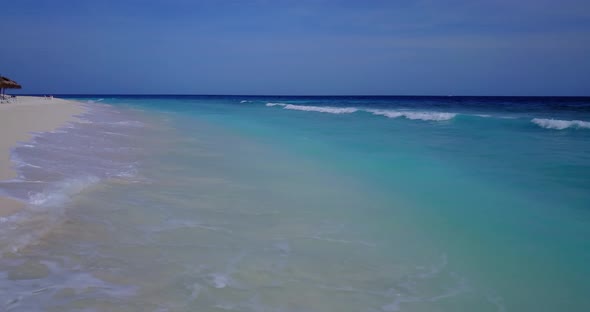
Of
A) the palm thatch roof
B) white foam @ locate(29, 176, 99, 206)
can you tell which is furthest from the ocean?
the palm thatch roof

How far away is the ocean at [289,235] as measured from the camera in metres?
2.96

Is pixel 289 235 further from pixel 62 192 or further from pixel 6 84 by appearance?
pixel 6 84

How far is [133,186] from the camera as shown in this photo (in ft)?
19.1

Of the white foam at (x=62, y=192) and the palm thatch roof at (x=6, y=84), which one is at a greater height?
the palm thatch roof at (x=6, y=84)

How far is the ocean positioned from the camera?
2.96 metres

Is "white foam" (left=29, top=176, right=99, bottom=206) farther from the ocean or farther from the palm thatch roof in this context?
the palm thatch roof

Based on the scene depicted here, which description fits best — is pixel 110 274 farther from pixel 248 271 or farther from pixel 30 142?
pixel 30 142

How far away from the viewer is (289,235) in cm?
415

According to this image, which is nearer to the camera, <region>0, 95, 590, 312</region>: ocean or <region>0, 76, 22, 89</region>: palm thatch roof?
<region>0, 95, 590, 312</region>: ocean

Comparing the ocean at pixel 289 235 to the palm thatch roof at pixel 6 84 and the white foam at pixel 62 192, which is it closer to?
the white foam at pixel 62 192

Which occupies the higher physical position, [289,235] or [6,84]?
[6,84]

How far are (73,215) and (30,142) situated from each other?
5.47m

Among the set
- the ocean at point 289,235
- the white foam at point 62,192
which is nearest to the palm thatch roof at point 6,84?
the ocean at point 289,235

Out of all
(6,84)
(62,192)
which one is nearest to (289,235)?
(62,192)
